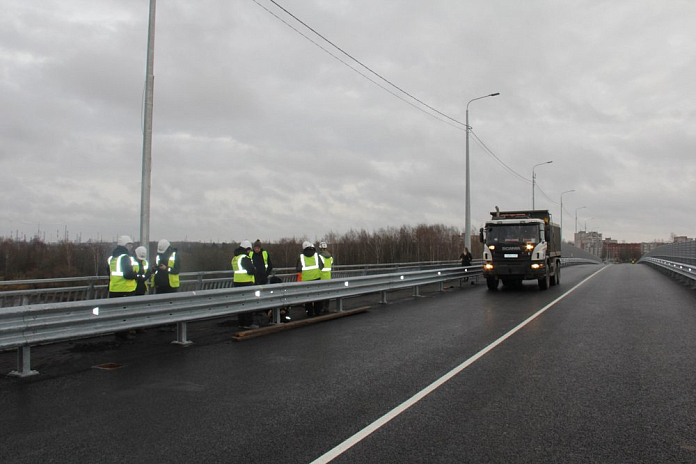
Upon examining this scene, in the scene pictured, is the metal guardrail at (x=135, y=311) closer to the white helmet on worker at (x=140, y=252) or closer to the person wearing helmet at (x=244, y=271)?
the person wearing helmet at (x=244, y=271)

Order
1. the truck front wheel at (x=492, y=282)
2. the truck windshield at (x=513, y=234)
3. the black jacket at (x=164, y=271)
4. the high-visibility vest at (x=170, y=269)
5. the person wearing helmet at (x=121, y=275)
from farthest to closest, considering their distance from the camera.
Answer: the truck front wheel at (x=492, y=282)
the truck windshield at (x=513, y=234)
the high-visibility vest at (x=170, y=269)
the black jacket at (x=164, y=271)
the person wearing helmet at (x=121, y=275)

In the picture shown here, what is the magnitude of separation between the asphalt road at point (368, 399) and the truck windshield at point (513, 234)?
30.8ft

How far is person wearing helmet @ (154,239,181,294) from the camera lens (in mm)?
9625

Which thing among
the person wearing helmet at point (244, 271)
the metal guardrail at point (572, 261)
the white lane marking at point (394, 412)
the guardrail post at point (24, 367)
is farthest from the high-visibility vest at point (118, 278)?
the metal guardrail at point (572, 261)

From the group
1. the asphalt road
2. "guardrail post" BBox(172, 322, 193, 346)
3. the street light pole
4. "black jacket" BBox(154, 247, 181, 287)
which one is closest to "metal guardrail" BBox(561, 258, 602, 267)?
the asphalt road

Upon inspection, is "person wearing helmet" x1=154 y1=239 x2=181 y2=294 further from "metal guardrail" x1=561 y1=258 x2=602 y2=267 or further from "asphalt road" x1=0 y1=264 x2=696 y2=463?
"metal guardrail" x1=561 y1=258 x2=602 y2=267

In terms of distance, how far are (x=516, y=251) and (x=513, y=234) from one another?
2.59 ft

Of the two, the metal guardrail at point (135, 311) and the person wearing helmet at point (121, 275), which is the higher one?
the person wearing helmet at point (121, 275)

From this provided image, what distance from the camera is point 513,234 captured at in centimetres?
1872

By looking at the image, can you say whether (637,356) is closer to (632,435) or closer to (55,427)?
(632,435)

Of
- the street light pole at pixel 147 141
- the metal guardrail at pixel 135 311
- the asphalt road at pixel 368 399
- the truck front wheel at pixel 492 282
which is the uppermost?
the street light pole at pixel 147 141

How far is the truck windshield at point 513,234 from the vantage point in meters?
18.6

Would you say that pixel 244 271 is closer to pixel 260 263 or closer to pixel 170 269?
pixel 260 263

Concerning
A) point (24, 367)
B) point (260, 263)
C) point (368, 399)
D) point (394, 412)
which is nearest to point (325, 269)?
point (260, 263)
